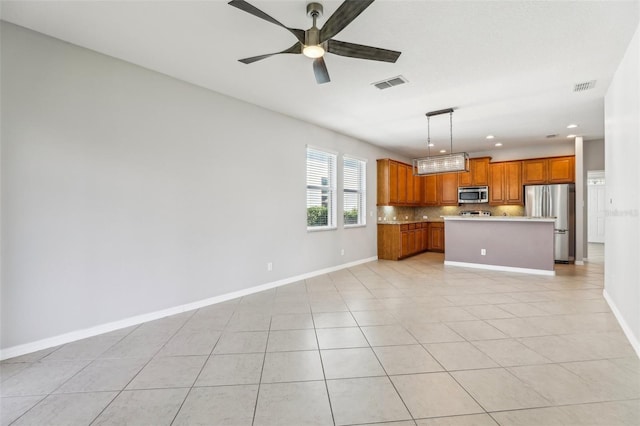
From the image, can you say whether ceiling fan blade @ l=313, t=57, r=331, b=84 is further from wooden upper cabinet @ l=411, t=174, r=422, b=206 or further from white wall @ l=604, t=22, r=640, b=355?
wooden upper cabinet @ l=411, t=174, r=422, b=206

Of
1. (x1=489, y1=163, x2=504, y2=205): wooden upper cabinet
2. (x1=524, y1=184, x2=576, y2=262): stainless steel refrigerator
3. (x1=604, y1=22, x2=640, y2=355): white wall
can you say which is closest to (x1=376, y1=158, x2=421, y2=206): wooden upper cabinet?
(x1=489, y1=163, x2=504, y2=205): wooden upper cabinet

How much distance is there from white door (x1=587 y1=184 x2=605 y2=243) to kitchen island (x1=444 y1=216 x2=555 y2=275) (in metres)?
7.12

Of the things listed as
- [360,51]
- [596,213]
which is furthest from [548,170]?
[360,51]

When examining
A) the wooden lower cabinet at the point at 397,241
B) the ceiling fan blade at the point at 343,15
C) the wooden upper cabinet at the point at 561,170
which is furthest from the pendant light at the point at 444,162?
the wooden upper cabinet at the point at 561,170

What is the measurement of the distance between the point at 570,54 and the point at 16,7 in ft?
16.8

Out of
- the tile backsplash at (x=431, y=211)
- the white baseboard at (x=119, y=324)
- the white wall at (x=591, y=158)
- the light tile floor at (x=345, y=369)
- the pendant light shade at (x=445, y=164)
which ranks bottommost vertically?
the light tile floor at (x=345, y=369)

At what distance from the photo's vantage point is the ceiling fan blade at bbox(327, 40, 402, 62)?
229 centimetres

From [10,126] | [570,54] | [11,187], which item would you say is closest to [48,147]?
[10,126]

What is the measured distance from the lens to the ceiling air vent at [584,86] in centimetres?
366

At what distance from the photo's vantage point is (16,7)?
2.31m

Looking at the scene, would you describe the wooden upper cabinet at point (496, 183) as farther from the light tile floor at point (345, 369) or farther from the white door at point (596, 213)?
the white door at point (596, 213)

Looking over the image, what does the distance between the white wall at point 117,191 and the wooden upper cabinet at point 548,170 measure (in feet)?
21.9

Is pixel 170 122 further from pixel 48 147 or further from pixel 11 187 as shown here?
pixel 11 187

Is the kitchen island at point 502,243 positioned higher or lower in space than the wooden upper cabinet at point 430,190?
lower
